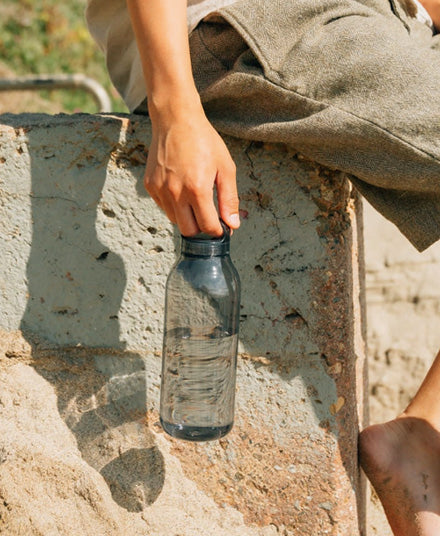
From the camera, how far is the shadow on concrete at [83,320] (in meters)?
1.85

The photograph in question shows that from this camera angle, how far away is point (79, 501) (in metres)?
1.76

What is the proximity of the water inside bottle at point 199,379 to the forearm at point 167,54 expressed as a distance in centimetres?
54

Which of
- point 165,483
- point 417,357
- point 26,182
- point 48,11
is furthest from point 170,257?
point 48,11

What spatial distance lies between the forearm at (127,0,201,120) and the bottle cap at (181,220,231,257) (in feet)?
0.84

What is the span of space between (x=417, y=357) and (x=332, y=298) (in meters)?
1.65

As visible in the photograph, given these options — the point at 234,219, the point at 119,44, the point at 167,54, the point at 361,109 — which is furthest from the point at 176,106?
the point at 119,44

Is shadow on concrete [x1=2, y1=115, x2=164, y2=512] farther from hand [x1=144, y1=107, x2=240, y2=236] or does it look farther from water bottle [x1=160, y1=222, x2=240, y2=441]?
hand [x1=144, y1=107, x2=240, y2=236]

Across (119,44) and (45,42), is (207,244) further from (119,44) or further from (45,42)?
(45,42)

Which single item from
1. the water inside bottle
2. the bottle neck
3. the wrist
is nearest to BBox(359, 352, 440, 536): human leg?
the water inside bottle

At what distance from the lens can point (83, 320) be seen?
1.91 m

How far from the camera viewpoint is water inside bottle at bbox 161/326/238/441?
1697 millimetres

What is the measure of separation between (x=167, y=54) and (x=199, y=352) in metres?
0.68

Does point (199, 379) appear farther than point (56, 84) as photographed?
No

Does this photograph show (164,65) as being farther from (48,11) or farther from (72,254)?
(48,11)
